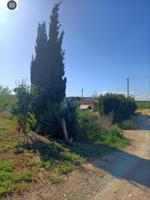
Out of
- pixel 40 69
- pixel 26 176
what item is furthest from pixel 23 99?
pixel 26 176

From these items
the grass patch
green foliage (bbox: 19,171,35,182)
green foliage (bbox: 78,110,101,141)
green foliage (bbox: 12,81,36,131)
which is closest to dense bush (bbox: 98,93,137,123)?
green foliage (bbox: 78,110,101,141)

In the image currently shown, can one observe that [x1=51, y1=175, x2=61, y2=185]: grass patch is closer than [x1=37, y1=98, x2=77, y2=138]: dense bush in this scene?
Yes

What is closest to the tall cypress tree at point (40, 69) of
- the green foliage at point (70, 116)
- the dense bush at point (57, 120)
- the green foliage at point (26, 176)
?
the dense bush at point (57, 120)

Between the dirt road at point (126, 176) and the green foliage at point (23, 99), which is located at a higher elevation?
the green foliage at point (23, 99)

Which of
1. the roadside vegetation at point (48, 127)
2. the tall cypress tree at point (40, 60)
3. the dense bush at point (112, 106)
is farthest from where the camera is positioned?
the dense bush at point (112, 106)

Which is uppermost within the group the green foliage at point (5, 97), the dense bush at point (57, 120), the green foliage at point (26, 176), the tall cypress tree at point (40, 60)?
the tall cypress tree at point (40, 60)

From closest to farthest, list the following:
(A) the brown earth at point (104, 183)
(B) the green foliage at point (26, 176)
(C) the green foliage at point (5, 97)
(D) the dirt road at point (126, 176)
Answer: (A) the brown earth at point (104, 183) < (D) the dirt road at point (126, 176) < (B) the green foliage at point (26, 176) < (C) the green foliage at point (5, 97)

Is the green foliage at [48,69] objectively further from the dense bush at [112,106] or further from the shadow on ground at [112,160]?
the dense bush at [112,106]

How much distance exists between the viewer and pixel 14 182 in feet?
25.8

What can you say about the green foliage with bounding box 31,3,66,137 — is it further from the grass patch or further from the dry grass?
the grass patch

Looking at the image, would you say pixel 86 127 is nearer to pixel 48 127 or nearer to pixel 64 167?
pixel 48 127

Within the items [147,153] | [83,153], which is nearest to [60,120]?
[83,153]

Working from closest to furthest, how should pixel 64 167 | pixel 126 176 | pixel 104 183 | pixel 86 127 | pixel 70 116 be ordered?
pixel 104 183, pixel 126 176, pixel 64 167, pixel 70 116, pixel 86 127

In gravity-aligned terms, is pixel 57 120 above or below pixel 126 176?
above
